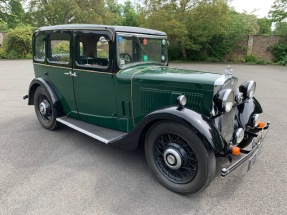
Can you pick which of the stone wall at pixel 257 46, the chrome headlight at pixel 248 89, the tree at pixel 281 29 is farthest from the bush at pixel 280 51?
the chrome headlight at pixel 248 89

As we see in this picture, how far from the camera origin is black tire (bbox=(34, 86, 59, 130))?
14.3ft

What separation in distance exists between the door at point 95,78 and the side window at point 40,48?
3.40 feet

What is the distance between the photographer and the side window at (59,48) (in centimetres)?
390

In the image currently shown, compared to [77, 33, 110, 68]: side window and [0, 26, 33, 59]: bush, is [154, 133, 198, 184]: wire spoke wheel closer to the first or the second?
[77, 33, 110, 68]: side window

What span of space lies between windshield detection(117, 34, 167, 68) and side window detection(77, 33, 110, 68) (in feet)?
0.70

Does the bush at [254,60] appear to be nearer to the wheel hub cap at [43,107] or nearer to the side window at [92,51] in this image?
the side window at [92,51]

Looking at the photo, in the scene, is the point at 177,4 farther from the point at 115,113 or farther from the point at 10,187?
the point at 10,187

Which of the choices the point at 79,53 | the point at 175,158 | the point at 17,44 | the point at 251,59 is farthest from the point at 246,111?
the point at 17,44

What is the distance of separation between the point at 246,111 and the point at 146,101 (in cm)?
148

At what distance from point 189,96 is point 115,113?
1.25 m

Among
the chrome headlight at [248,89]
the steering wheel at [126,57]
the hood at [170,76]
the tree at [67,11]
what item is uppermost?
the tree at [67,11]

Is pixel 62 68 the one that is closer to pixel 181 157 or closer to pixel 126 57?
pixel 126 57

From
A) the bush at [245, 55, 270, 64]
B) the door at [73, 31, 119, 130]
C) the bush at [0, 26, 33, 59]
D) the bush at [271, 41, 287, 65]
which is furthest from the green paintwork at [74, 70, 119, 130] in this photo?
the bush at [0, 26, 33, 59]

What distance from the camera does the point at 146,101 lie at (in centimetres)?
317
